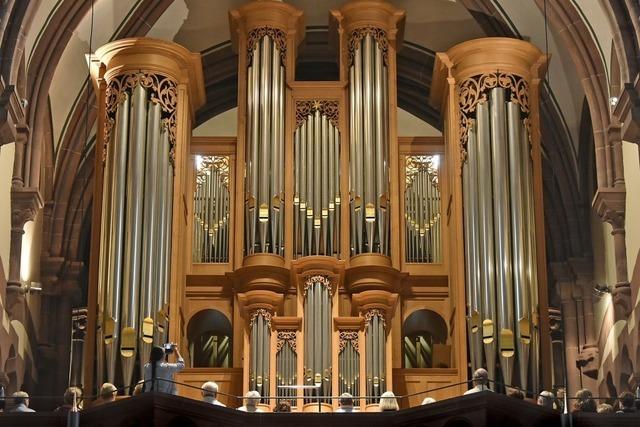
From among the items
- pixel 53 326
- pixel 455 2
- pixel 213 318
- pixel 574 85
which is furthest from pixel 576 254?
pixel 53 326

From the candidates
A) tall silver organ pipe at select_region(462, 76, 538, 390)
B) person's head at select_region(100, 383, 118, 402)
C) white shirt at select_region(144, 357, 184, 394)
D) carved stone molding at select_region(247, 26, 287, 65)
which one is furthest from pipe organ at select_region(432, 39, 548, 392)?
person's head at select_region(100, 383, 118, 402)

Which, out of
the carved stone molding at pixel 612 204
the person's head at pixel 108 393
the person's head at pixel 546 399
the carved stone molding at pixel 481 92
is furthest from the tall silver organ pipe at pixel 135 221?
the carved stone molding at pixel 612 204

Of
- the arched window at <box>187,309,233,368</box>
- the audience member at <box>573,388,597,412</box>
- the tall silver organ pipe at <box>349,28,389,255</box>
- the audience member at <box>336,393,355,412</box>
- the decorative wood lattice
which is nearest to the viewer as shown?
the audience member at <box>573,388,597,412</box>

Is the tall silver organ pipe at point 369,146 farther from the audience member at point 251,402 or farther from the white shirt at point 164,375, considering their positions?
the white shirt at point 164,375

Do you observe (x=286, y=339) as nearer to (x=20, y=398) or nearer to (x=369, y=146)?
(x=369, y=146)

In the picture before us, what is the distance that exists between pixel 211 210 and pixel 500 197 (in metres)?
3.68

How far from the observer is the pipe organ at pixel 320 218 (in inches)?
712

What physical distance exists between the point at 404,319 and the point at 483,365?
2.05 metres

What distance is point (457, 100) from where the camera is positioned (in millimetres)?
19734

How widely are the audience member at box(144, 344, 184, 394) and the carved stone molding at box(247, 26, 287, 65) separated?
5.49 m

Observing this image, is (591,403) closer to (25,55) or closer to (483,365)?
(483,365)

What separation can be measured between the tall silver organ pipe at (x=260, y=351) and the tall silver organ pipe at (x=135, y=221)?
1024 millimetres

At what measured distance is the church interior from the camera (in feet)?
59.4

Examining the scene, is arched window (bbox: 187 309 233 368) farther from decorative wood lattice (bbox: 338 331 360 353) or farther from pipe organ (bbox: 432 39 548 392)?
pipe organ (bbox: 432 39 548 392)
